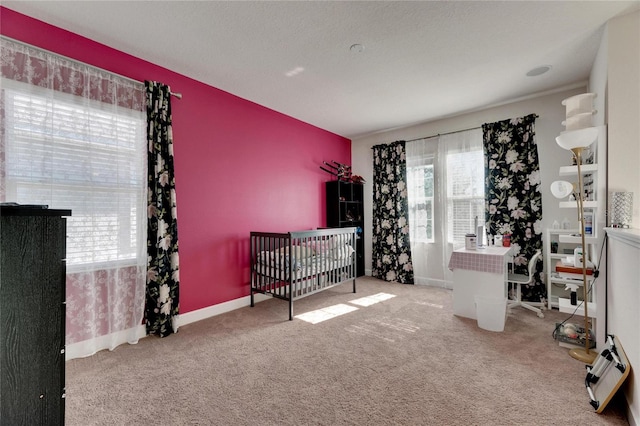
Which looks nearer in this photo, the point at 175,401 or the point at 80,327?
the point at 175,401

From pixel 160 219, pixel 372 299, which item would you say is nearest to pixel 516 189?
pixel 372 299

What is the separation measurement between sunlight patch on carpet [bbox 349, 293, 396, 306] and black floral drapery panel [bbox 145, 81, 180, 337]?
6.36 ft

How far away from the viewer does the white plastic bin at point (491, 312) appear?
2.40m

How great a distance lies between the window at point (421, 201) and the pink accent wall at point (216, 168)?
1749 millimetres

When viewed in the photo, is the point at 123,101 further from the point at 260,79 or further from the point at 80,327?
the point at 80,327

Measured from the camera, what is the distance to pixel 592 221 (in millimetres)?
2086

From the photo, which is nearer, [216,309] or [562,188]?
[562,188]

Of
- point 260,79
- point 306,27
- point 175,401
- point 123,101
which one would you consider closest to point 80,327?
point 175,401

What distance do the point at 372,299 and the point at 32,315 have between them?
9.94 ft

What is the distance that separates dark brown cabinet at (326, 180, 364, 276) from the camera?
433 centimetres

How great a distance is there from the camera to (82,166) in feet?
6.54

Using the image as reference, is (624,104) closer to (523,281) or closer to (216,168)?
(523,281)

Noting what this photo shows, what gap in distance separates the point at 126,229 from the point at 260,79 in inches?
71.5

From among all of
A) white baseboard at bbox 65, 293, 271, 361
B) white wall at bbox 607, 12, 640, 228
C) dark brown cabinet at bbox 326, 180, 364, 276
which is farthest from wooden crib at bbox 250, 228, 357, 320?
white wall at bbox 607, 12, 640, 228
